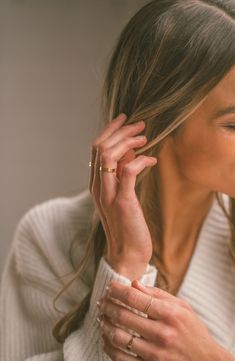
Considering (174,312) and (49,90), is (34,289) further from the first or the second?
(49,90)

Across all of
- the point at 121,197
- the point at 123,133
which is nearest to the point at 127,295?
the point at 121,197

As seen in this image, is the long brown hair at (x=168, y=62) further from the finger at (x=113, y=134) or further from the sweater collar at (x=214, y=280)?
the sweater collar at (x=214, y=280)

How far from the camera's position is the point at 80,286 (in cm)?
132

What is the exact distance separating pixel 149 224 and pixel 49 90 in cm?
87

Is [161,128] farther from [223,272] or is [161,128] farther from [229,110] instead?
[223,272]

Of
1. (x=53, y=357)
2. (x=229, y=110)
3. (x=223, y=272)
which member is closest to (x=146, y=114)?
(x=229, y=110)

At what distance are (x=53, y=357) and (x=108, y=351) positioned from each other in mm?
223

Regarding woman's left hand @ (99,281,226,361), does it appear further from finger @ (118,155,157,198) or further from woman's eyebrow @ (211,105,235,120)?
woman's eyebrow @ (211,105,235,120)

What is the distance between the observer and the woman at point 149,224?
103cm

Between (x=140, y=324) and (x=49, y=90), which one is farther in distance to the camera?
(x=49, y=90)

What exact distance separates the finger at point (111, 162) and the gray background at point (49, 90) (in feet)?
2.89

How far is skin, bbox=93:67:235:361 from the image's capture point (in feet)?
3.26

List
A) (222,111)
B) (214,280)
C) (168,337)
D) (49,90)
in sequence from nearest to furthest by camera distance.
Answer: (168,337), (222,111), (214,280), (49,90)

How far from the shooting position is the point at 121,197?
1082mm
